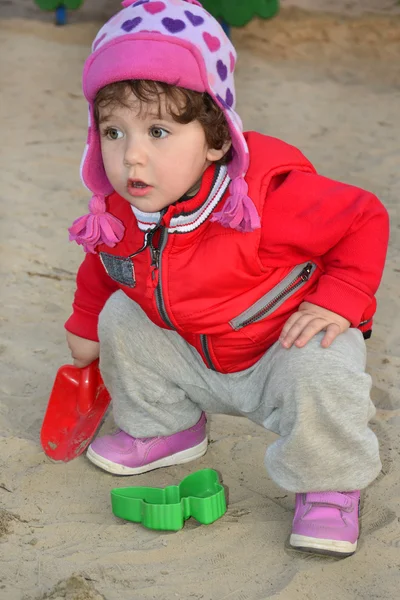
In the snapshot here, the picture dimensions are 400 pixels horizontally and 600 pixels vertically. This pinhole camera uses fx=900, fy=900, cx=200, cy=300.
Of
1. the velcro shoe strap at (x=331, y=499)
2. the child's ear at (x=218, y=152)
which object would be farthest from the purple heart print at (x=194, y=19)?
the velcro shoe strap at (x=331, y=499)

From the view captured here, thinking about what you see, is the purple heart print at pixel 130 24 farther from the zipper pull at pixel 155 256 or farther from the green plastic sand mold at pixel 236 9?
the green plastic sand mold at pixel 236 9

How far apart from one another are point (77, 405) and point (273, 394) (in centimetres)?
64

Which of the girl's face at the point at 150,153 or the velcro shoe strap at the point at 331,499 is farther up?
the girl's face at the point at 150,153

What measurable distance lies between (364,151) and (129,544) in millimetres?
2535

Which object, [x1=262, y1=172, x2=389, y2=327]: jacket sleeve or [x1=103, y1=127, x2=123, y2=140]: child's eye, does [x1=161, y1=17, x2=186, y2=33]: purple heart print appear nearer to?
[x1=103, y1=127, x2=123, y2=140]: child's eye

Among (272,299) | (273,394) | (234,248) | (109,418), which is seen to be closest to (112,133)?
(234,248)

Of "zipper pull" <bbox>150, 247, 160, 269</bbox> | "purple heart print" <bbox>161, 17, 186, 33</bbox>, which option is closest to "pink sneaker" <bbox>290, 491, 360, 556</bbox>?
"zipper pull" <bbox>150, 247, 160, 269</bbox>

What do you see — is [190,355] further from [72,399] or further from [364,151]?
[364,151]

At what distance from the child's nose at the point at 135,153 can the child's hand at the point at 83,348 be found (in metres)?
0.63

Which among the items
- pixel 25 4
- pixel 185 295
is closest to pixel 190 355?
pixel 185 295

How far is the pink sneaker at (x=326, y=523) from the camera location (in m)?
1.76

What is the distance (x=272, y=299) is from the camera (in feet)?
6.00

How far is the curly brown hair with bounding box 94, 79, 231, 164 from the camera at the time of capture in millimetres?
1632

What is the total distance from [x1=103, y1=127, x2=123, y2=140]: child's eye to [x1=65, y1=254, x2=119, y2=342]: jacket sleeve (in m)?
0.45
